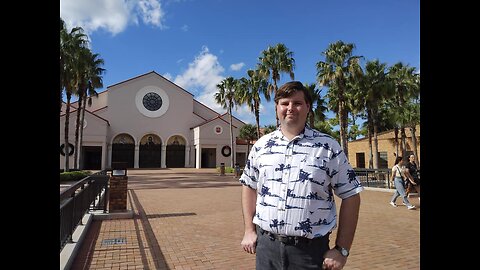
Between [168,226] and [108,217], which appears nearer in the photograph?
[168,226]

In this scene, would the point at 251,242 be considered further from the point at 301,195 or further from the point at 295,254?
the point at 301,195

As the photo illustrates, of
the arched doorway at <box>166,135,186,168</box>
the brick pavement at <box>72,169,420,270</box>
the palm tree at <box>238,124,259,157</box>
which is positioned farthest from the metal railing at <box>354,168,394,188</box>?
the arched doorway at <box>166,135,186,168</box>

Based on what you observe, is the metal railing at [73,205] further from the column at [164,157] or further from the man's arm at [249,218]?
the column at [164,157]

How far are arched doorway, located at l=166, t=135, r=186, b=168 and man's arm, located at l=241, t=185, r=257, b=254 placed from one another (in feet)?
154

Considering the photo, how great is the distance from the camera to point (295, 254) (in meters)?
2.15

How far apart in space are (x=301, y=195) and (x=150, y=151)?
47108 millimetres

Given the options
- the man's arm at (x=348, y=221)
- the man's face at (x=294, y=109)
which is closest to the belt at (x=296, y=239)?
the man's arm at (x=348, y=221)

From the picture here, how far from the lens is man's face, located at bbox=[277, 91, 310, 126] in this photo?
2285 millimetres

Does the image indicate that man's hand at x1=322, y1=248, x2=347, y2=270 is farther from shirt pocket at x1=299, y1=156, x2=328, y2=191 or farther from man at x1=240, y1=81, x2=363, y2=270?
shirt pocket at x1=299, y1=156, x2=328, y2=191
